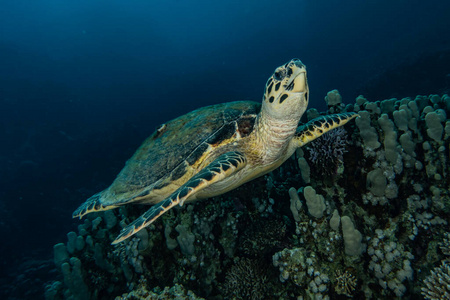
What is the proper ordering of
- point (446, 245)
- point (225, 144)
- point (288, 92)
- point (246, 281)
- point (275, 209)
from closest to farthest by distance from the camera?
point (446, 245) < point (288, 92) < point (246, 281) < point (225, 144) < point (275, 209)

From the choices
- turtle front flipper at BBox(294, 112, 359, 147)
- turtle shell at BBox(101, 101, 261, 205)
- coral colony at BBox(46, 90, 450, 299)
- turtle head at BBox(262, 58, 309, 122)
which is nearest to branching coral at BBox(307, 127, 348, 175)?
coral colony at BBox(46, 90, 450, 299)

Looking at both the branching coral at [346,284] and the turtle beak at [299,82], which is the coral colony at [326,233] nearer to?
the branching coral at [346,284]

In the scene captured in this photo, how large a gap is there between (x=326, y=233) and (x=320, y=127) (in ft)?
4.23

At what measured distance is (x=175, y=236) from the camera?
123 inches

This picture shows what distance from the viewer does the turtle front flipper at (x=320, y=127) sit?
8.91 feet

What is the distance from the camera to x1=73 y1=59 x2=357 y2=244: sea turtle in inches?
87.7

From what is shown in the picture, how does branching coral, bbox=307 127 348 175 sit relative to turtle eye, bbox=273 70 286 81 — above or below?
below

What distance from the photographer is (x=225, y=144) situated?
2.84 m

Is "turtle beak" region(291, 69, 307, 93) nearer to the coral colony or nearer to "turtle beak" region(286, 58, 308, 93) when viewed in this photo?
"turtle beak" region(286, 58, 308, 93)

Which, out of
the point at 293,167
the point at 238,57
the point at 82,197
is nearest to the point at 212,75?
the point at 238,57

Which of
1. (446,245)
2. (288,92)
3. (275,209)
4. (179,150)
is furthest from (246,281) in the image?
(288,92)

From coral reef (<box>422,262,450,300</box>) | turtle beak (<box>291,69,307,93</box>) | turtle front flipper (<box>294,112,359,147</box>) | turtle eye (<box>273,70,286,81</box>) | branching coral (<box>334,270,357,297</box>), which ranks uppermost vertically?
turtle eye (<box>273,70,286,81</box>)

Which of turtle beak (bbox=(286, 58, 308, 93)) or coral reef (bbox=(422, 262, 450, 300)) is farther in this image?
turtle beak (bbox=(286, 58, 308, 93))

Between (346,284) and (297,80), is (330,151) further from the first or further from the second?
(346,284)
